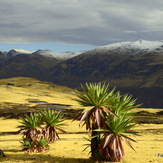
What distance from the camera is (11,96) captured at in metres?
63.6

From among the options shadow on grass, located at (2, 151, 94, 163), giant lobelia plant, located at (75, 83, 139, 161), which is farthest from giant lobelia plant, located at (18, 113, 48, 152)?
giant lobelia plant, located at (75, 83, 139, 161)

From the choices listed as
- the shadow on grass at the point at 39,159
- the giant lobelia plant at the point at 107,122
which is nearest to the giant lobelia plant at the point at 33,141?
the shadow on grass at the point at 39,159

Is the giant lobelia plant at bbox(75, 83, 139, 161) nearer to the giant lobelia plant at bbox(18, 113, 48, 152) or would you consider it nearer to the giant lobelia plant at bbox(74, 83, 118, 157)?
the giant lobelia plant at bbox(74, 83, 118, 157)

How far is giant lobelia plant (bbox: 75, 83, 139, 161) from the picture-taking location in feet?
31.1

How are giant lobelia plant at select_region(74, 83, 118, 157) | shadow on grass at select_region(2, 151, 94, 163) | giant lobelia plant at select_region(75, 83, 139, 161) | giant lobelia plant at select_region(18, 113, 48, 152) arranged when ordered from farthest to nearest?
giant lobelia plant at select_region(18, 113, 48, 152) → shadow on grass at select_region(2, 151, 94, 163) → giant lobelia plant at select_region(74, 83, 118, 157) → giant lobelia plant at select_region(75, 83, 139, 161)

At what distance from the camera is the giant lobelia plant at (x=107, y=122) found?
373 inches

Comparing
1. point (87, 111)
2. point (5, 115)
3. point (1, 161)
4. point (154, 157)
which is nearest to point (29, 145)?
point (1, 161)

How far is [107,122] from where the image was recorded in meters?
9.80

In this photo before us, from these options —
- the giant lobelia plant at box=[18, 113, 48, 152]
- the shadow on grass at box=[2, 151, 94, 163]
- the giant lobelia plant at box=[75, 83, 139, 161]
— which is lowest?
the shadow on grass at box=[2, 151, 94, 163]

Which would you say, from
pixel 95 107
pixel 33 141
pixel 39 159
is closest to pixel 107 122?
pixel 95 107

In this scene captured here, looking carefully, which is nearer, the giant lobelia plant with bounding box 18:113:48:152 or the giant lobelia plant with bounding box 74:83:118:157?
the giant lobelia plant with bounding box 74:83:118:157

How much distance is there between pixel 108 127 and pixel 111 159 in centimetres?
118

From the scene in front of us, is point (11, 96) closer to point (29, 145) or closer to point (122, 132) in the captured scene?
point (29, 145)

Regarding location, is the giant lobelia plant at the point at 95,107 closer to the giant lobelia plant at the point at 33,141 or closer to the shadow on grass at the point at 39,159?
the shadow on grass at the point at 39,159
